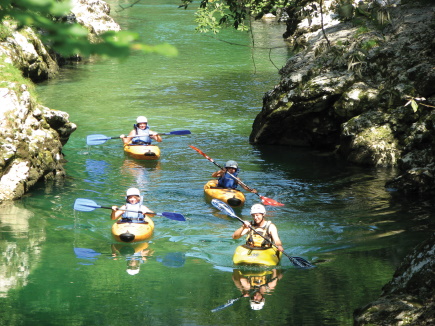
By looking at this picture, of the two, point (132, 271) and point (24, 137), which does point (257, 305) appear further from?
point (24, 137)

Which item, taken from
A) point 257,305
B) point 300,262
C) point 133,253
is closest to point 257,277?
point 300,262

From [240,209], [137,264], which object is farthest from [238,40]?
[137,264]

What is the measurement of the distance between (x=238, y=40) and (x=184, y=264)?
83.3ft

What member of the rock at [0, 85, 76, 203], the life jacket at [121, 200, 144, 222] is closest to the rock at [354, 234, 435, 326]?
the life jacket at [121, 200, 144, 222]

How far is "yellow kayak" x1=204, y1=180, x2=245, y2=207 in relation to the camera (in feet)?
39.0

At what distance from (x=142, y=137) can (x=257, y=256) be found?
24.4 feet

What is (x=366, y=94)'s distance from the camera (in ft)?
48.1

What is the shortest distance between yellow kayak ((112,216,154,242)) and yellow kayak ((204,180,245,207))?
1932mm

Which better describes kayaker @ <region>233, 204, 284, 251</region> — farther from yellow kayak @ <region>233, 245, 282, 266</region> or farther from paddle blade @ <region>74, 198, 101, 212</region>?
paddle blade @ <region>74, 198, 101, 212</region>

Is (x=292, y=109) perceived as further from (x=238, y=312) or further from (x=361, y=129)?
(x=238, y=312)

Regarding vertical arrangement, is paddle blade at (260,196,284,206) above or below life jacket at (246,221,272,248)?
below

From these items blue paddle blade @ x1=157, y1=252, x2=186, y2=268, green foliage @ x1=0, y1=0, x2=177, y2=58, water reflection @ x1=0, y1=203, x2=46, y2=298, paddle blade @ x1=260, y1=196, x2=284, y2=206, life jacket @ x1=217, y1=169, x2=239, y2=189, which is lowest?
water reflection @ x1=0, y1=203, x2=46, y2=298

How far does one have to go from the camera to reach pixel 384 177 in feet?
43.8

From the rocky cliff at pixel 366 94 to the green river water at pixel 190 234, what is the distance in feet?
1.86
